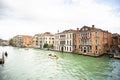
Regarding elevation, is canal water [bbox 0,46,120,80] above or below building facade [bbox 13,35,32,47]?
below

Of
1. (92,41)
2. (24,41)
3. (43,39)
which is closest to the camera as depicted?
(92,41)

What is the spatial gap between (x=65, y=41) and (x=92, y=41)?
1320 cm

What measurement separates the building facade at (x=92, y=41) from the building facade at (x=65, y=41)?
3.43 m

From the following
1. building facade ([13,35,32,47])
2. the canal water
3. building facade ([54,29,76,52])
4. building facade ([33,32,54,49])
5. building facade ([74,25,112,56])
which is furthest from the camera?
building facade ([13,35,32,47])

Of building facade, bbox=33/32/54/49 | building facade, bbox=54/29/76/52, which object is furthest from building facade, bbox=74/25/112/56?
building facade, bbox=33/32/54/49

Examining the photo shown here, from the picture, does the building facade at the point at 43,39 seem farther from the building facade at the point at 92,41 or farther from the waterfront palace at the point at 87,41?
the building facade at the point at 92,41

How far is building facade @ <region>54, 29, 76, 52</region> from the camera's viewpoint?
143 feet

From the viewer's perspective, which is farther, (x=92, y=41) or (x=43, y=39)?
(x=43, y=39)

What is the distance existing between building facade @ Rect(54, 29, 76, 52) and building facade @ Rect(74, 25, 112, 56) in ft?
11.3

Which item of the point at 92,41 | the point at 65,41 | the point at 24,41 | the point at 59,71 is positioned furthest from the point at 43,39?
the point at 59,71

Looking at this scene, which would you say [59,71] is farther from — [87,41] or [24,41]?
[24,41]

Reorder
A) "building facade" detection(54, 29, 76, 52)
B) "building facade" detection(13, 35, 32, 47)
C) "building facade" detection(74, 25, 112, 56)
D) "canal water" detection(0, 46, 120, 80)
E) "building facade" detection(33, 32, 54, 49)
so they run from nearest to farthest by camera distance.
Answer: "canal water" detection(0, 46, 120, 80), "building facade" detection(74, 25, 112, 56), "building facade" detection(54, 29, 76, 52), "building facade" detection(33, 32, 54, 49), "building facade" detection(13, 35, 32, 47)

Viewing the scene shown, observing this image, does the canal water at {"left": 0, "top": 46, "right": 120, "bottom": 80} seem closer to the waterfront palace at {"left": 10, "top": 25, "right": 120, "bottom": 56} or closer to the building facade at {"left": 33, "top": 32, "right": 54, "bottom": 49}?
the waterfront palace at {"left": 10, "top": 25, "right": 120, "bottom": 56}

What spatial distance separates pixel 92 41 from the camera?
34.4m
